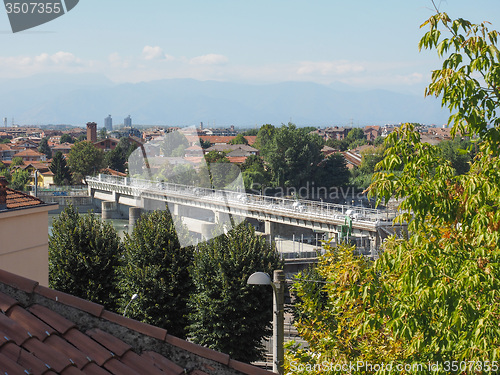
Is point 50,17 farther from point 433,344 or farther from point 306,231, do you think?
point 306,231

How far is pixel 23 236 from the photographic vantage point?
9.54 metres

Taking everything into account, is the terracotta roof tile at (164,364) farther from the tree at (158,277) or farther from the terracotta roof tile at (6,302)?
the tree at (158,277)

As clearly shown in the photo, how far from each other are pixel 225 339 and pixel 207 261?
1.93 meters

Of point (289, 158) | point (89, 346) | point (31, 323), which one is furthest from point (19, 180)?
point (89, 346)

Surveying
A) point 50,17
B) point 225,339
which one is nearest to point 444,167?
point 50,17

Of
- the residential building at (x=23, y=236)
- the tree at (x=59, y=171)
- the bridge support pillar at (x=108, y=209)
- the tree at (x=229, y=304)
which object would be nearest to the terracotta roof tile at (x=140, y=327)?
the residential building at (x=23, y=236)

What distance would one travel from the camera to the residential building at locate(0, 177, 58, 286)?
9172 mm

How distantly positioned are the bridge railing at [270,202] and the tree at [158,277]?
17972 mm

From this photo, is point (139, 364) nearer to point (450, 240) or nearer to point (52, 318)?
point (52, 318)

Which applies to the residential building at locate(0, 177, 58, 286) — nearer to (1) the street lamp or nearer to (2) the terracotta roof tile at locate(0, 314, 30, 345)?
(1) the street lamp

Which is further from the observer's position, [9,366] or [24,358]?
[24,358]

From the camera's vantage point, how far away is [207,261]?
46.6 ft

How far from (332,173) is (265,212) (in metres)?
22.9

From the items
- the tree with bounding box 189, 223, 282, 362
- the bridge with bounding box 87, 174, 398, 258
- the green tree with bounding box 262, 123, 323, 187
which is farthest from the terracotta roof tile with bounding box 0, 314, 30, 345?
the green tree with bounding box 262, 123, 323, 187
